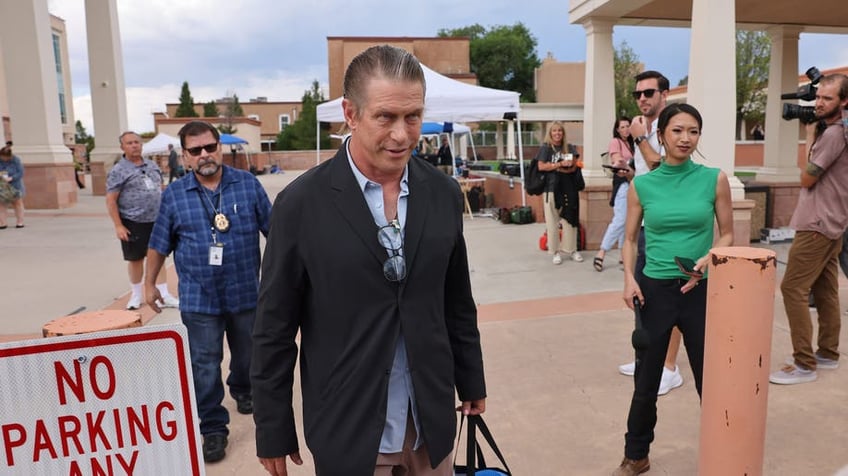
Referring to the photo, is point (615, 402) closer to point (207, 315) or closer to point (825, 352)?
point (825, 352)

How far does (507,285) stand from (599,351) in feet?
8.04

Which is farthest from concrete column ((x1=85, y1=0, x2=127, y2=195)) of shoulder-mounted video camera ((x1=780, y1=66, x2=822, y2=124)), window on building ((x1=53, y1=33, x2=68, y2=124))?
window on building ((x1=53, y1=33, x2=68, y2=124))

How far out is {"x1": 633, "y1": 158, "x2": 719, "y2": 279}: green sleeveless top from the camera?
311cm

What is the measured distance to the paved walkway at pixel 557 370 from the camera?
3463 millimetres

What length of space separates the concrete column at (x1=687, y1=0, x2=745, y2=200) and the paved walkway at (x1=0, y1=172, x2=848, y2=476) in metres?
1.82

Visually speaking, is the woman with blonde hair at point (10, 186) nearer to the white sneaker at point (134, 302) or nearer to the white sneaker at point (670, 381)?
the white sneaker at point (134, 302)

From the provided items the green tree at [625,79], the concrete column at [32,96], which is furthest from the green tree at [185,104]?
the concrete column at [32,96]

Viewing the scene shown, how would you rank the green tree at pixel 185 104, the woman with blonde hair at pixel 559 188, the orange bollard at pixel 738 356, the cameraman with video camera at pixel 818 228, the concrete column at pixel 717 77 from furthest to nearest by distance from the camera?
the green tree at pixel 185 104
the woman with blonde hair at pixel 559 188
the concrete column at pixel 717 77
the cameraman with video camera at pixel 818 228
the orange bollard at pixel 738 356

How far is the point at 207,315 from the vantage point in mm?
3564

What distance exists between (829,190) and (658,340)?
2.06 meters

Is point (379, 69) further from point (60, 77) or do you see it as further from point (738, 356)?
point (60, 77)

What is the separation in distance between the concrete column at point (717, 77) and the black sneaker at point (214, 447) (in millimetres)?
5712

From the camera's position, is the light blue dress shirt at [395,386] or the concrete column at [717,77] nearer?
the light blue dress shirt at [395,386]

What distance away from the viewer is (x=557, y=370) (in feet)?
15.4
